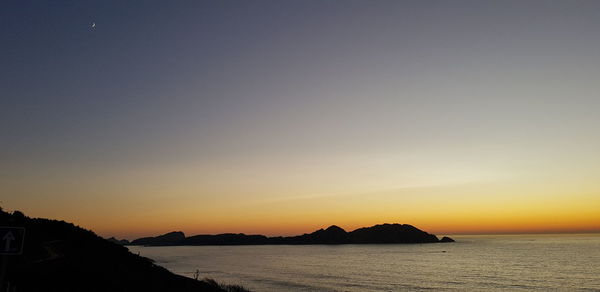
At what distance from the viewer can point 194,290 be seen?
40469 millimetres

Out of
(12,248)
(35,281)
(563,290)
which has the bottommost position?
(563,290)

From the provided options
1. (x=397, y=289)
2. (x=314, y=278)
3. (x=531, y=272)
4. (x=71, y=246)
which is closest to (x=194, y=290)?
(x=71, y=246)

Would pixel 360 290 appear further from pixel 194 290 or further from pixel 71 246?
pixel 71 246

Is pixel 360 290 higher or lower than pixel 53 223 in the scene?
lower

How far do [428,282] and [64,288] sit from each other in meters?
Result: 72.6

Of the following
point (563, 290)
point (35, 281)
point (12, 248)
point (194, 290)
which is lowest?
point (563, 290)

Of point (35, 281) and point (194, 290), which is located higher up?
point (35, 281)

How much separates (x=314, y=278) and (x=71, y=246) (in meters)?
50.9

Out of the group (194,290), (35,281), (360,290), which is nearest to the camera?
(35,281)

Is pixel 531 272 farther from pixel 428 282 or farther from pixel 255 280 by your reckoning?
pixel 255 280

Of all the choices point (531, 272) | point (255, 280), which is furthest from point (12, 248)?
point (531, 272)

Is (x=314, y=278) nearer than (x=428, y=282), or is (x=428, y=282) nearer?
(x=428, y=282)

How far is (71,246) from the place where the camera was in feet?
168

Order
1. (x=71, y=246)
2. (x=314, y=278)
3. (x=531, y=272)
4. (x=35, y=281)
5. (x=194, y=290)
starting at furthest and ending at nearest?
(x=531, y=272), (x=314, y=278), (x=71, y=246), (x=194, y=290), (x=35, y=281)
